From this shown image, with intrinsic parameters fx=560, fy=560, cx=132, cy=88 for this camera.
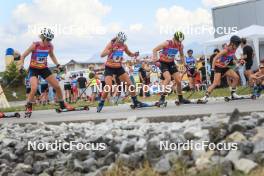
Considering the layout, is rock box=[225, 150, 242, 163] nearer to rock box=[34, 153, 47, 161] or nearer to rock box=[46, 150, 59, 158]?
rock box=[46, 150, 59, 158]

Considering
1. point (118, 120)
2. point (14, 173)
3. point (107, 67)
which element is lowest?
point (14, 173)

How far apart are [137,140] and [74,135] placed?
6.02ft

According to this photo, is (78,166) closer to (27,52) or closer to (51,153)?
(51,153)

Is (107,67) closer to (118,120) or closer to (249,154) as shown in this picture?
(118,120)

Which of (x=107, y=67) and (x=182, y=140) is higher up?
(x=107, y=67)

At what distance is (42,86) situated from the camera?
97.0 ft

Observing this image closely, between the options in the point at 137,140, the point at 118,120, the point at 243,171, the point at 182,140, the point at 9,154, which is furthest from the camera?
the point at 118,120

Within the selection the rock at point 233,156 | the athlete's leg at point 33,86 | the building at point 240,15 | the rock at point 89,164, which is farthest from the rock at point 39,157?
the building at point 240,15

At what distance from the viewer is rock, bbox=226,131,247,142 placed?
6687 mm

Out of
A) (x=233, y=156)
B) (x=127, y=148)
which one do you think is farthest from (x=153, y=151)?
(x=233, y=156)

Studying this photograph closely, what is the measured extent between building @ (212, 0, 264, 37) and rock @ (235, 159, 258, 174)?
88.5 ft

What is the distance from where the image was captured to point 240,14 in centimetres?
3309

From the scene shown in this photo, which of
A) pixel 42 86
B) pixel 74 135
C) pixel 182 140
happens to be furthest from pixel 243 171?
pixel 42 86

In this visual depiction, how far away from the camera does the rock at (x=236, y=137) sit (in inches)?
263
